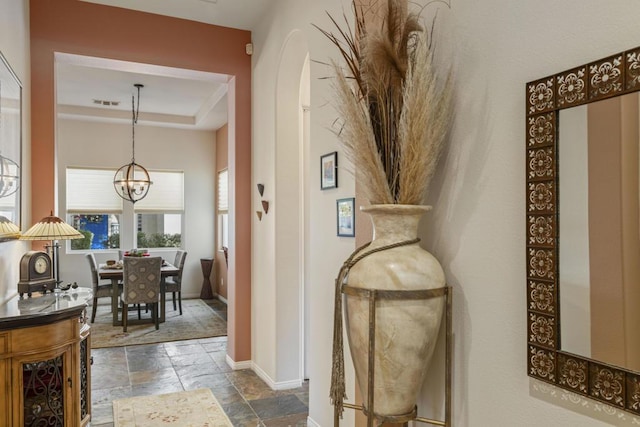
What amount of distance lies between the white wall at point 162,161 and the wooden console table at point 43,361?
17.8ft

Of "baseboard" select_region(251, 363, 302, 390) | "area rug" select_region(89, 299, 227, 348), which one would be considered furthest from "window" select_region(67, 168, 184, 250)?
"baseboard" select_region(251, 363, 302, 390)

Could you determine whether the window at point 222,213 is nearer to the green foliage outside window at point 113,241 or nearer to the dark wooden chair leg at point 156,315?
the green foliage outside window at point 113,241

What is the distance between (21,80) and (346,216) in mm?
2573

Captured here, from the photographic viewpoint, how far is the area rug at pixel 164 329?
5.45 m

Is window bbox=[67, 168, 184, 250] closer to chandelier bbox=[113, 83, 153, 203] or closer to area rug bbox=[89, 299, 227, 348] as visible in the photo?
chandelier bbox=[113, 83, 153, 203]

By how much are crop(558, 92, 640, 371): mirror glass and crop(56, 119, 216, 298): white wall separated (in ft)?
25.7

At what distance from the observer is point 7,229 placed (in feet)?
8.49

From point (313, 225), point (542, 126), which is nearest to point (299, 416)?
point (313, 225)

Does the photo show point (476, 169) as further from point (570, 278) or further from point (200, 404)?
point (200, 404)

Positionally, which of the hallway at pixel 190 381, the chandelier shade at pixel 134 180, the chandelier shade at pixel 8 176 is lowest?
the hallway at pixel 190 381

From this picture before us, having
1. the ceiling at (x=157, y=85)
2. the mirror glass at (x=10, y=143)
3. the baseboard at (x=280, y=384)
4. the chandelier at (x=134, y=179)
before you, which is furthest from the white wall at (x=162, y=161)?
the mirror glass at (x=10, y=143)

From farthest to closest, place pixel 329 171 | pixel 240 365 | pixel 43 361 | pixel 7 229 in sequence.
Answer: pixel 240 365, pixel 329 171, pixel 7 229, pixel 43 361

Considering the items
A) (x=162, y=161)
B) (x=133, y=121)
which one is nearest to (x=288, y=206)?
(x=133, y=121)

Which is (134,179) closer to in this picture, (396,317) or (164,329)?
(164,329)
